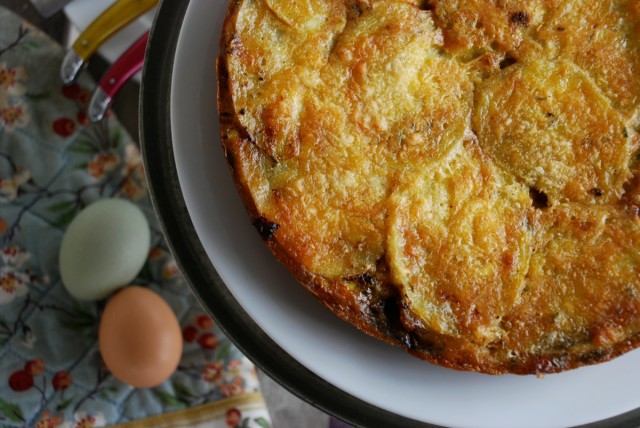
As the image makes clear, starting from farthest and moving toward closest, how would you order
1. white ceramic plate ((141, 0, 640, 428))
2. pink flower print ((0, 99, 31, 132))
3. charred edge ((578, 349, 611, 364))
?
pink flower print ((0, 99, 31, 132)) → white ceramic plate ((141, 0, 640, 428)) → charred edge ((578, 349, 611, 364))

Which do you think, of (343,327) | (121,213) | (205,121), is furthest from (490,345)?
(121,213)

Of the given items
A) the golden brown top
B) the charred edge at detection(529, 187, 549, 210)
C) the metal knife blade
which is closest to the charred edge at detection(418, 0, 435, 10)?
the golden brown top

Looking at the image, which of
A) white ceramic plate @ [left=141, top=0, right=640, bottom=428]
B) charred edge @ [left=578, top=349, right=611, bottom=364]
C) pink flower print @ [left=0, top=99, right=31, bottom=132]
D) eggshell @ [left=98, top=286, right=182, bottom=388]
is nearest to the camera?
charred edge @ [left=578, top=349, right=611, bottom=364]

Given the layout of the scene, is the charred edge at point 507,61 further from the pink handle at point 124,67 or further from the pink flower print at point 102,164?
the pink flower print at point 102,164

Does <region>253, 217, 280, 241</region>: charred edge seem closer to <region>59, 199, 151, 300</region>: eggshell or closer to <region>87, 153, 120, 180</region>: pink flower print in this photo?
<region>59, 199, 151, 300</region>: eggshell

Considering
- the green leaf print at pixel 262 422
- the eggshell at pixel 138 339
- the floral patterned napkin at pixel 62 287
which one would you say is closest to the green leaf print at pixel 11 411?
the floral patterned napkin at pixel 62 287

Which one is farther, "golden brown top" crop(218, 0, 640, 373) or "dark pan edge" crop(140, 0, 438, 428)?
"dark pan edge" crop(140, 0, 438, 428)
